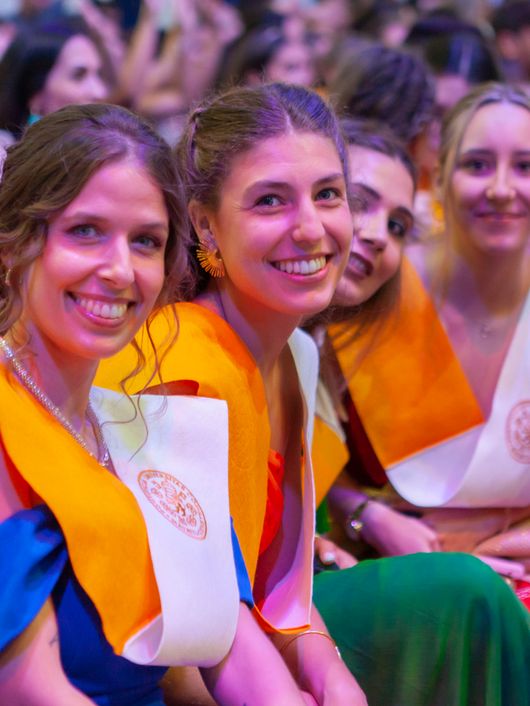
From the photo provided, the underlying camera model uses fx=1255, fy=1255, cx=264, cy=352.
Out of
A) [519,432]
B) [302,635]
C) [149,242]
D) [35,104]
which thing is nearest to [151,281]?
[149,242]

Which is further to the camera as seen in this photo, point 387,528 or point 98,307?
point 387,528

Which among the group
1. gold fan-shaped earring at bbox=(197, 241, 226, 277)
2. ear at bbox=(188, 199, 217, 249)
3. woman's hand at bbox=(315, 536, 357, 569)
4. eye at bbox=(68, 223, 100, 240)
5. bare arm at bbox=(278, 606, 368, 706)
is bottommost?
woman's hand at bbox=(315, 536, 357, 569)

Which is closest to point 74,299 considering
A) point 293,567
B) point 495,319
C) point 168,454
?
point 168,454

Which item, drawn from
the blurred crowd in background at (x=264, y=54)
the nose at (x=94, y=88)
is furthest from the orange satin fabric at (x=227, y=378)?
the nose at (x=94, y=88)

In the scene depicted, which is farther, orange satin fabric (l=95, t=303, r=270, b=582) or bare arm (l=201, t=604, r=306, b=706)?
orange satin fabric (l=95, t=303, r=270, b=582)

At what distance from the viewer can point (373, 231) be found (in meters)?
2.38

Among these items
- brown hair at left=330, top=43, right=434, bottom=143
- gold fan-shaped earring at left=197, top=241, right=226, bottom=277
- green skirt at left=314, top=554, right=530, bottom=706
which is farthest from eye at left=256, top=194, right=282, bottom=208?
brown hair at left=330, top=43, right=434, bottom=143

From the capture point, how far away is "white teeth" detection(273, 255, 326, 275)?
188 cm

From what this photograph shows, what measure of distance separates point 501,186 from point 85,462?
1260 mm

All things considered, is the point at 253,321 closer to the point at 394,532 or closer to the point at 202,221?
the point at 202,221

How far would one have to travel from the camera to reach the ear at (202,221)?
1953mm

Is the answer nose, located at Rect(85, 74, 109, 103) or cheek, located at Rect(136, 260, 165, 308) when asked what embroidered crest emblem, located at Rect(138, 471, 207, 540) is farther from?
nose, located at Rect(85, 74, 109, 103)

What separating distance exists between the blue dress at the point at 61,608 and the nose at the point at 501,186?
1.27 m

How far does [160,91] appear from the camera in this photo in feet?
17.6
